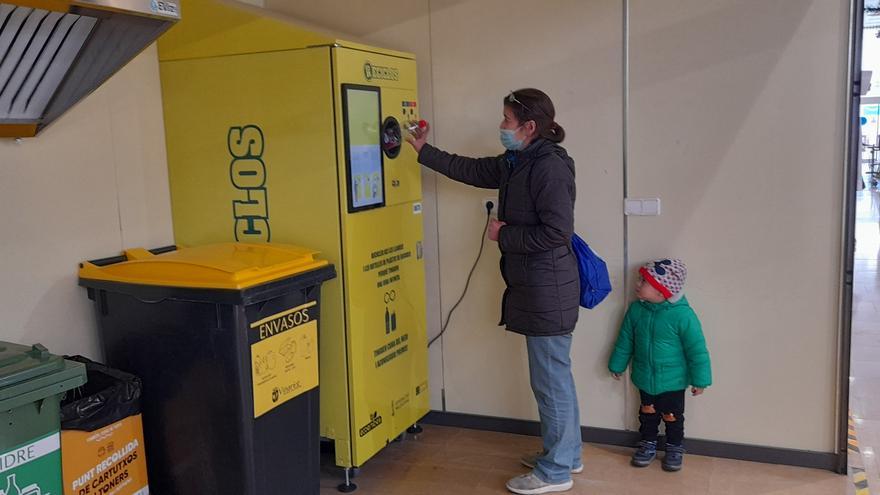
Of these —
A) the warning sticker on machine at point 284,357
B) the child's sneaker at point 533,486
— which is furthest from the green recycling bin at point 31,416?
the child's sneaker at point 533,486

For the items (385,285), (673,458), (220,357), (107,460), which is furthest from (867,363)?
(107,460)

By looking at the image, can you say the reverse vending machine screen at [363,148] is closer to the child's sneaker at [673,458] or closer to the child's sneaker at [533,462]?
the child's sneaker at [533,462]

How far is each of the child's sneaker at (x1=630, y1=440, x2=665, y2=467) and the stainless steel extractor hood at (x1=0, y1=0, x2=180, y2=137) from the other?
8.64ft

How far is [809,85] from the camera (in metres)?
3.12

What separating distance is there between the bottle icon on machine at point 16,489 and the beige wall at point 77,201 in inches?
26.5

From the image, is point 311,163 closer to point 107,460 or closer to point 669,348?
point 107,460

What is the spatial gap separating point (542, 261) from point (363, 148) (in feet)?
2.93

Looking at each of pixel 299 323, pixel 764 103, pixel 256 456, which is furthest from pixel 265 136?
pixel 764 103

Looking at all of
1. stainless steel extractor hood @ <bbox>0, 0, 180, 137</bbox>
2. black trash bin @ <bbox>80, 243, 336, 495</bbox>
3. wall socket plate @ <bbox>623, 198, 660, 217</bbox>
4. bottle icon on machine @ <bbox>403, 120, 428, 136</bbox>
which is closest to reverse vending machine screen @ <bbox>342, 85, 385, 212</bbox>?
bottle icon on machine @ <bbox>403, 120, 428, 136</bbox>

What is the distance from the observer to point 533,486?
10.5ft

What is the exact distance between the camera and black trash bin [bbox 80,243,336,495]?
2652 mm

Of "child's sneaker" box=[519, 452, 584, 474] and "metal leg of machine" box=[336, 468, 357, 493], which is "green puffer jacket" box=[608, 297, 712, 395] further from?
"metal leg of machine" box=[336, 468, 357, 493]

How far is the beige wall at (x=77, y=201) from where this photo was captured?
269 cm

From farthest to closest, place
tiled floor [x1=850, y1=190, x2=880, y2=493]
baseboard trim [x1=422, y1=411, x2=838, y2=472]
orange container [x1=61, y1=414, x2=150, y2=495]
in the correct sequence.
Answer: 1. tiled floor [x1=850, y1=190, x2=880, y2=493]
2. baseboard trim [x1=422, y1=411, x2=838, y2=472]
3. orange container [x1=61, y1=414, x2=150, y2=495]
